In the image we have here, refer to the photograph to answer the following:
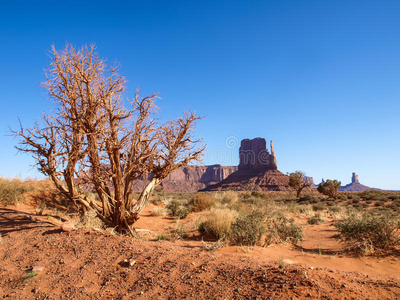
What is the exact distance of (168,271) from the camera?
490 cm

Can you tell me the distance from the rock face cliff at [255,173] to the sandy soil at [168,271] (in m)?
68.8

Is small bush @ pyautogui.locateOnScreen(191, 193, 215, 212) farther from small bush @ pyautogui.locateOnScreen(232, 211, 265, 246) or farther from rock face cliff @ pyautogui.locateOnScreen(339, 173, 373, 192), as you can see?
rock face cliff @ pyautogui.locateOnScreen(339, 173, 373, 192)

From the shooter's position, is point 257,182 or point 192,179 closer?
point 257,182

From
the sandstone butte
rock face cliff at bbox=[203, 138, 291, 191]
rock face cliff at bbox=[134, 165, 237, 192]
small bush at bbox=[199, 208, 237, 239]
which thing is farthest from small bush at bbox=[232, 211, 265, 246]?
rock face cliff at bbox=[134, 165, 237, 192]

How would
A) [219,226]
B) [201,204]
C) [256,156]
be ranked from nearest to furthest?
[219,226], [201,204], [256,156]

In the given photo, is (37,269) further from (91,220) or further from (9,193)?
(9,193)

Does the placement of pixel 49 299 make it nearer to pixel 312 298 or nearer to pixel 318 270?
pixel 312 298

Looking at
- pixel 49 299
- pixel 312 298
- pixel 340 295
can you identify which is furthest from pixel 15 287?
pixel 340 295

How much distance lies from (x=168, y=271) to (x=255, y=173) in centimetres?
9077

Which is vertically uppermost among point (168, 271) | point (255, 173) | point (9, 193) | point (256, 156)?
point (256, 156)

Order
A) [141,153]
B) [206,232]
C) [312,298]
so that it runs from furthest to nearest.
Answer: [206,232] → [141,153] → [312,298]

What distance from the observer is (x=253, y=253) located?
6219 mm

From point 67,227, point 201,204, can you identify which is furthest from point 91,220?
point 201,204

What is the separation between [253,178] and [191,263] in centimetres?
8323
